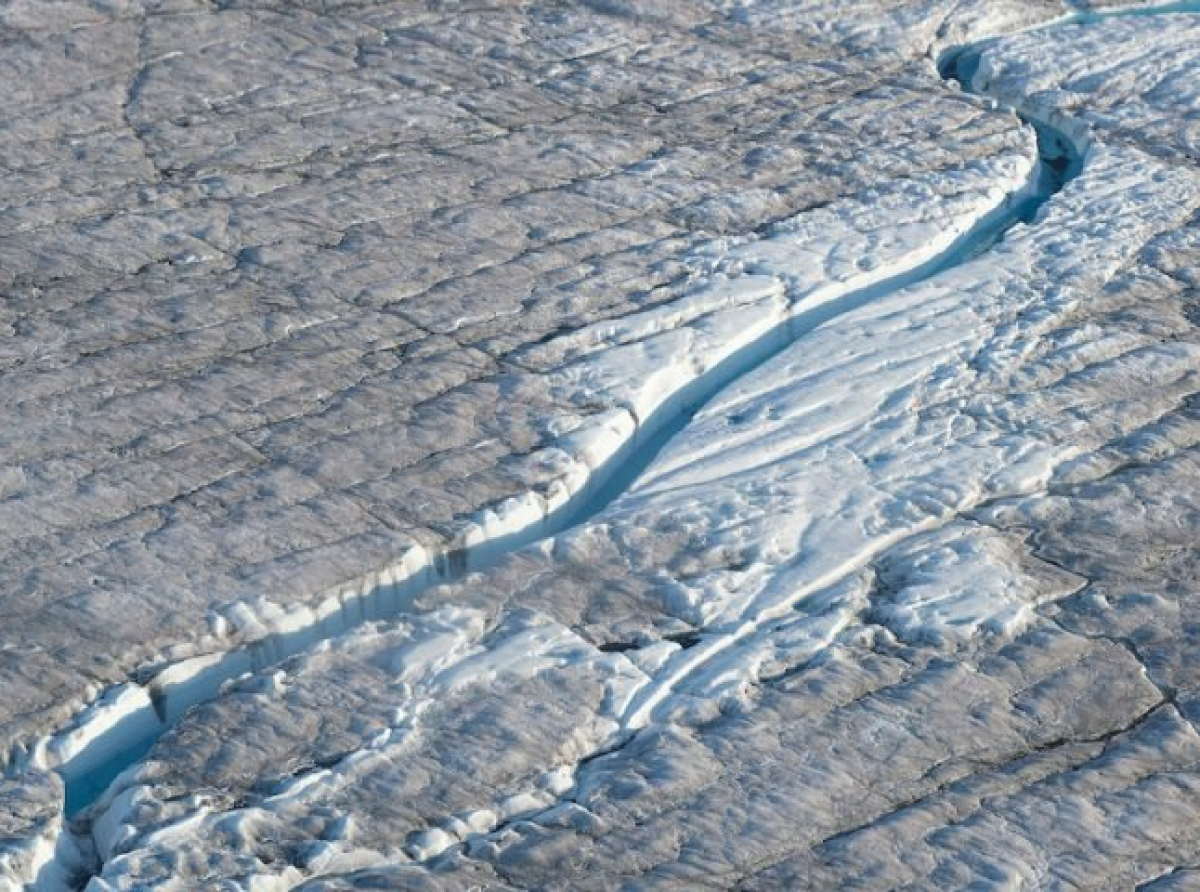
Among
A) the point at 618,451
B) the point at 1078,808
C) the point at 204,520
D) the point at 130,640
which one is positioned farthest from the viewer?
the point at 618,451

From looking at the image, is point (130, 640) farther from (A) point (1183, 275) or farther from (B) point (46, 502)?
(A) point (1183, 275)

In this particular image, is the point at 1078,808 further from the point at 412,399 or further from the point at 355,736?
the point at 412,399

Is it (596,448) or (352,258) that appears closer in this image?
(596,448)

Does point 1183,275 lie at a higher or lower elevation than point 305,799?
higher

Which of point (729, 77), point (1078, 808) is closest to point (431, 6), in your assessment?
point (729, 77)

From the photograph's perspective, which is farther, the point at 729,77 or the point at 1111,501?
the point at 729,77

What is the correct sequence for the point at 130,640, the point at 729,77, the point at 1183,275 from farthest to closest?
1. the point at 729,77
2. the point at 1183,275
3. the point at 130,640

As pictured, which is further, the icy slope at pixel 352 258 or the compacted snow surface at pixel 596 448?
the icy slope at pixel 352 258

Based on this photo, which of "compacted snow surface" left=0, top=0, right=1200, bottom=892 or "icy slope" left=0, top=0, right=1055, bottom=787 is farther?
"icy slope" left=0, top=0, right=1055, bottom=787
